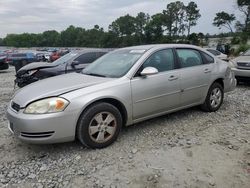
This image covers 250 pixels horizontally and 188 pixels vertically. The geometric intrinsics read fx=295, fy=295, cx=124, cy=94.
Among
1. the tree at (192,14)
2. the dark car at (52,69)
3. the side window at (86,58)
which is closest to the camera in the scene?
the dark car at (52,69)

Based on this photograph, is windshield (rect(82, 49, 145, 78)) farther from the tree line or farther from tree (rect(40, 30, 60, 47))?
tree (rect(40, 30, 60, 47))

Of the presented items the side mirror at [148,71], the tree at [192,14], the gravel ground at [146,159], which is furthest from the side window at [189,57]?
the tree at [192,14]

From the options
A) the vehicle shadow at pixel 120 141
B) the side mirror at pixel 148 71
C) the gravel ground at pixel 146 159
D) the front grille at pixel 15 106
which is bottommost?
the gravel ground at pixel 146 159

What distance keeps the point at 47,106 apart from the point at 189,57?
3.03m

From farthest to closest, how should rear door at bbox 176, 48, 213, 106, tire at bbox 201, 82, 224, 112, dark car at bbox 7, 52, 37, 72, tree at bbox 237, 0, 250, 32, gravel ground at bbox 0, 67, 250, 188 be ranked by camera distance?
tree at bbox 237, 0, 250, 32, dark car at bbox 7, 52, 37, 72, tire at bbox 201, 82, 224, 112, rear door at bbox 176, 48, 213, 106, gravel ground at bbox 0, 67, 250, 188

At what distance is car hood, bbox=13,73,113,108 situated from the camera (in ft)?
13.4

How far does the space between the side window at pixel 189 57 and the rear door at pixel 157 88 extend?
0.73 ft

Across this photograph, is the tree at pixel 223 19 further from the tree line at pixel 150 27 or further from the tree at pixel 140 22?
the tree at pixel 140 22

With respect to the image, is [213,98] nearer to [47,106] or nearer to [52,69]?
[47,106]

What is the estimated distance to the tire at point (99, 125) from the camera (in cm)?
411

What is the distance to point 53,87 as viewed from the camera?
4.37m

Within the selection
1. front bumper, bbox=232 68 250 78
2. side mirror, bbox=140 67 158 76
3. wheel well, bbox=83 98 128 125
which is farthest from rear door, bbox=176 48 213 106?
front bumper, bbox=232 68 250 78

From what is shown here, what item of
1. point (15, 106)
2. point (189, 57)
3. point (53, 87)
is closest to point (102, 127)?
point (53, 87)

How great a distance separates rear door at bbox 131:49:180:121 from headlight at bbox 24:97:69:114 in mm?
1168
